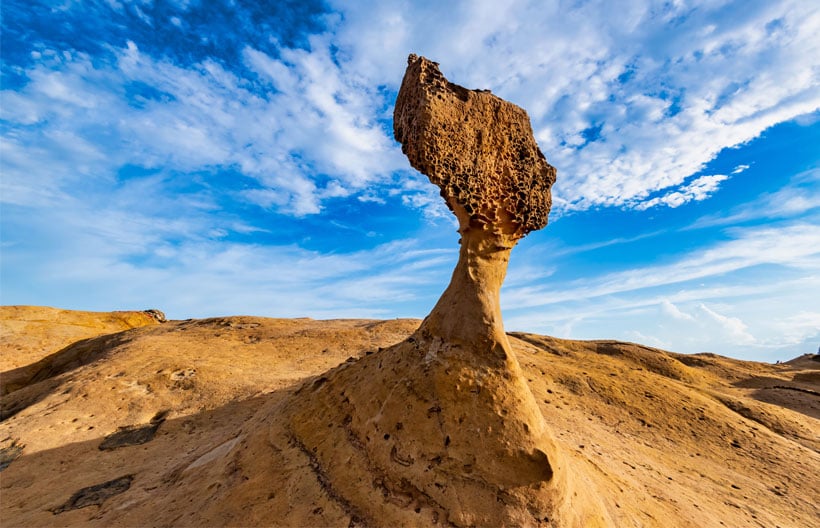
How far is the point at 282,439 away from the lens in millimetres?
5008

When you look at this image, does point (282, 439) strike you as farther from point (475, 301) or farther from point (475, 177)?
point (475, 177)

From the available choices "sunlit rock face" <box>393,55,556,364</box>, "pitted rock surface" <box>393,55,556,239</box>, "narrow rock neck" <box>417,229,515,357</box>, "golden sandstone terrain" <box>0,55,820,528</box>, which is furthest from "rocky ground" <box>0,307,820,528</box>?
"pitted rock surface" <box>393,55,556,239</box>

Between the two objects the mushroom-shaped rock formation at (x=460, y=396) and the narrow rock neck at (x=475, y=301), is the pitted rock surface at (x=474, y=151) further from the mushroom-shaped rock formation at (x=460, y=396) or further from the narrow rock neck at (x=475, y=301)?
the narrow rock neck at (x=475, y=301)

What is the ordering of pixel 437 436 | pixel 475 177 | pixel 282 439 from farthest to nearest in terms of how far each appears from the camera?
pixel 282 439, pixel 475 177, pixel 437 436

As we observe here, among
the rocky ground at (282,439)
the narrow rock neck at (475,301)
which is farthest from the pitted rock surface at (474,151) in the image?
the rocky ground at (282,439)

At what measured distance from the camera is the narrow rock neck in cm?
434

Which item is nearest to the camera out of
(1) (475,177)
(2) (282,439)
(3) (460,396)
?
(3) (460,396)

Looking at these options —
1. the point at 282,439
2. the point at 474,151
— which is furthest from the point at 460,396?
the point at 474,151

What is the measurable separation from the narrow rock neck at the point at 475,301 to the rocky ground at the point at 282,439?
1337 mm

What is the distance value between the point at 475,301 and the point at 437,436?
4.77 ft

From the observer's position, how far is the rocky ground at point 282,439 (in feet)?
14.7

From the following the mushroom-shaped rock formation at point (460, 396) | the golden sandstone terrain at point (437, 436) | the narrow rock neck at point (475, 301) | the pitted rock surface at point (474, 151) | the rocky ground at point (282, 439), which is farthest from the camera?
the rocky ground at point (282, 439)

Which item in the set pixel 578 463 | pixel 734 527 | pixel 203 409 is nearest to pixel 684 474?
pixel 734 527

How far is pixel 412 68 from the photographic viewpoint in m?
4.67
